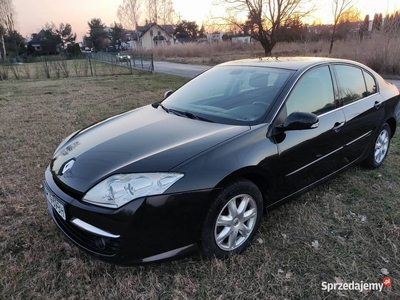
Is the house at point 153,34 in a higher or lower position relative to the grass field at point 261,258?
higher

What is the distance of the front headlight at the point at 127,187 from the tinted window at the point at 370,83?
286 cm

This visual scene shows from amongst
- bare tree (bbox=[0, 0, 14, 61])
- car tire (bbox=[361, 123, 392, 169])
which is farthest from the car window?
bare tree (bbox=[0, 0, 14, 61])

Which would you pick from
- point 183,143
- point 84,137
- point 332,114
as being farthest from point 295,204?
point 84,137

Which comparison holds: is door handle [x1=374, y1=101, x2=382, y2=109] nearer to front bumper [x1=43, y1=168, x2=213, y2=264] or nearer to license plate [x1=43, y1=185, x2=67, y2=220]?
front bumper [x1=43, y1=168, x2=213, y2=264]

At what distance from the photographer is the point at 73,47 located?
5509 cm

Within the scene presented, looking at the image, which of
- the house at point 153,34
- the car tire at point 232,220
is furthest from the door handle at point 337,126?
the house at point 153,34

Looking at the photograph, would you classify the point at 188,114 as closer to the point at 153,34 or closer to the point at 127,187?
the point at 127,187

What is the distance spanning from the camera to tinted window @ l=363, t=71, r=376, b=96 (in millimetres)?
3704

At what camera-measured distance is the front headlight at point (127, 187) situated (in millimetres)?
1960

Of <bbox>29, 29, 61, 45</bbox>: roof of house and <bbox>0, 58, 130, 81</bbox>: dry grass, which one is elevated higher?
<bbox>29, 29, 61, 45</bbox>: roof of house

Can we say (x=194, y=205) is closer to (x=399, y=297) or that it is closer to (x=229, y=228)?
(x=229, y=228)

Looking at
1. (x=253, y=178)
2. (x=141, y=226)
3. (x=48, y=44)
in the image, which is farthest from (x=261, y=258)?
(x=48, y=44)

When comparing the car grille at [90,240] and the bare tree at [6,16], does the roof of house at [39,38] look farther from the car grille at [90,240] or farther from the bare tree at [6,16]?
the car grille at [90,240]

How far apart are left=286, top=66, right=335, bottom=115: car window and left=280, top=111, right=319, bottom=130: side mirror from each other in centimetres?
20
